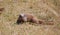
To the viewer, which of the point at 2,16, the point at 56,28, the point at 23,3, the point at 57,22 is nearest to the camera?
the point at 56,28

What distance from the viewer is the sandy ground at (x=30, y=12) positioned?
21.9ft

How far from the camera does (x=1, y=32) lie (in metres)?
6.42

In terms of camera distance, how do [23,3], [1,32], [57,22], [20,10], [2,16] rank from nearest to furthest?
[1,32] → [57,22] → [2,16] → [20,10] → [23,3]

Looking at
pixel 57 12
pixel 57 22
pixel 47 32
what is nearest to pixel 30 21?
pixel 57 22

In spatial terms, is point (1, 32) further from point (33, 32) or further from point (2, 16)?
point (2, 16)

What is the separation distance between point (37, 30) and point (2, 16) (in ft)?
7.03

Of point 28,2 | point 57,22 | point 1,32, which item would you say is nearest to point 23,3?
point 28,2

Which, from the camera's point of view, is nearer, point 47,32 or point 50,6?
point 47,32

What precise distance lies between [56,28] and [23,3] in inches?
130

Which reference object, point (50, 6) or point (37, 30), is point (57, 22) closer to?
point (37, 30)

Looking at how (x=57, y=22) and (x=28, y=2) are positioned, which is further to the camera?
(x=28, y=2)

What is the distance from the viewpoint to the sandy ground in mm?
6677

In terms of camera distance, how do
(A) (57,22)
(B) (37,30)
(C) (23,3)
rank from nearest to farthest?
(B) (37,30), (A) (57,22), (C) (23,3)

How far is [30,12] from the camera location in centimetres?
925
